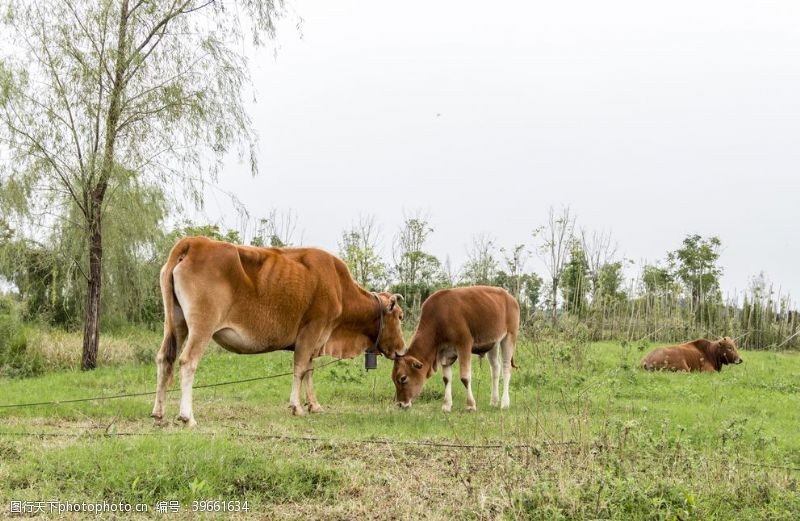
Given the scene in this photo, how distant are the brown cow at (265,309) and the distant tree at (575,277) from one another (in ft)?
48.7

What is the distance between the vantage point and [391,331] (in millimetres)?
11133

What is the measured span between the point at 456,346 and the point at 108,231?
1092 centimetres

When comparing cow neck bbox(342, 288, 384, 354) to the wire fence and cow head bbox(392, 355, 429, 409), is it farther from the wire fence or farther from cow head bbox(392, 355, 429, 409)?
the wire fence

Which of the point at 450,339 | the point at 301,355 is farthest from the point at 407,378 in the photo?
the point at 301,355

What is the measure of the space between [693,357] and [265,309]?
10.8 m

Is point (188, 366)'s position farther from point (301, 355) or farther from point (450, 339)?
point (450, 339)

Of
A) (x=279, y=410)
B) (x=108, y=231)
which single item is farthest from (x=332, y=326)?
(x=108, y=231)

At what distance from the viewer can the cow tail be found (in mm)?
8500

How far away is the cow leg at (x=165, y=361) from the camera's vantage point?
28.2 ft

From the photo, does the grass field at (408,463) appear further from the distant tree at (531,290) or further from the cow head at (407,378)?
the distant tree at (531,290)

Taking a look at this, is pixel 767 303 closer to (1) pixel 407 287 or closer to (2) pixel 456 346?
(1) pixel 407 287

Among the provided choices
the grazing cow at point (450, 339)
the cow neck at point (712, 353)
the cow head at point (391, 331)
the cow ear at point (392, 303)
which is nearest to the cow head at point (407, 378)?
the grazing cow at point (450, 339)

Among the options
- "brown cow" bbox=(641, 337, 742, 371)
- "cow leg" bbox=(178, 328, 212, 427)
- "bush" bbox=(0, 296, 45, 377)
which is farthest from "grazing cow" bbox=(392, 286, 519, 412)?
"bush" bbox=(0, 296, 45, 377)

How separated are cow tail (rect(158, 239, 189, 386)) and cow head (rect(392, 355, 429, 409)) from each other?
125 inches
